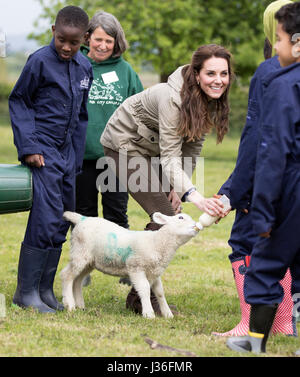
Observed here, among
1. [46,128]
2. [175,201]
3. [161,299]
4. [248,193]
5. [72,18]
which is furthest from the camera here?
[175,201]

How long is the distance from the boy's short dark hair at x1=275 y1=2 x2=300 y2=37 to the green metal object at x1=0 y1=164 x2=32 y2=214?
7.44ft

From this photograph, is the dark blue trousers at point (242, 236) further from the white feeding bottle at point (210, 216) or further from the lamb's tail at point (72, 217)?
the lamb's tail at point (72, 217)

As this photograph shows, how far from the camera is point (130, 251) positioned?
5.27m

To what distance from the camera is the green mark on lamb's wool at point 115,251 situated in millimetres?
5277

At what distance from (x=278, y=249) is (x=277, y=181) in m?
0.42

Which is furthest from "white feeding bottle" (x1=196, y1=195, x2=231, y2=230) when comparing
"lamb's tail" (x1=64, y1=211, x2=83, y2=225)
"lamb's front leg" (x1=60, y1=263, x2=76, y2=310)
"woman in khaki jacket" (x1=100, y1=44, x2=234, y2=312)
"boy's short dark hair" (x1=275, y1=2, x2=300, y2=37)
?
"boy's short dark hair" (x1=275, y1=2, x2=300, y2=37)

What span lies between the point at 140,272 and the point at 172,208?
633 millimetres

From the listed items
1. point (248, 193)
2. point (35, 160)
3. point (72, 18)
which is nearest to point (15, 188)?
point (35, 160)

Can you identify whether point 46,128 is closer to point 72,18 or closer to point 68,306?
point 72,18

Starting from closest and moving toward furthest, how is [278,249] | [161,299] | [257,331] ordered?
1. [278,249]
2. [257,331]
3. [161,299]

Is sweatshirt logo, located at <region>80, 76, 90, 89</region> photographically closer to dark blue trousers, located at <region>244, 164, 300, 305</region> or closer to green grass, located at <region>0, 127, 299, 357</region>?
green grass, located at <region>0, 127, 299, 357</region>

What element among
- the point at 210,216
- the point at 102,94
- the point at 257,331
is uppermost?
the point at 102,94

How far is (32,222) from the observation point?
17.4ft

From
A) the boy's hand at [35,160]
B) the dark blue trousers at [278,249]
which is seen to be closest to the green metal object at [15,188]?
the boy's hand at [35,160]
